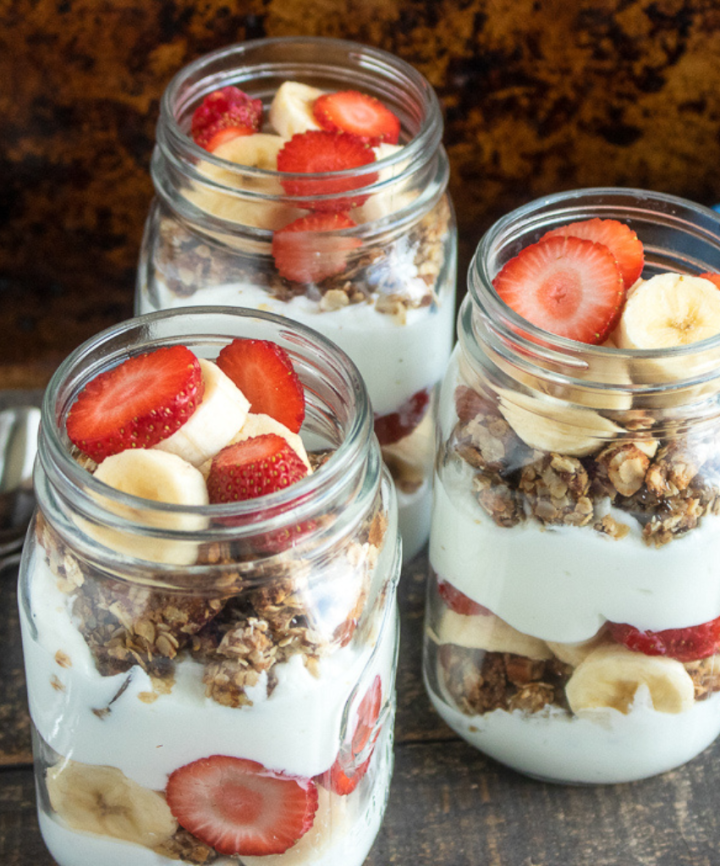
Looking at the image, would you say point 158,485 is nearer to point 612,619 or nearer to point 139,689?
point 139,689

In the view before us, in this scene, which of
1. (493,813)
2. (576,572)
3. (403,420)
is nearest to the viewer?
(576,572)

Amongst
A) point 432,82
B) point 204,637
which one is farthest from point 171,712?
point 432,82

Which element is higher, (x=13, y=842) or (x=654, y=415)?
(x=654, y=415)

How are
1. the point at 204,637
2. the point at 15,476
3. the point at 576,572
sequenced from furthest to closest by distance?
the point at 15,476 < the point at 576,572 < the point at 204,637

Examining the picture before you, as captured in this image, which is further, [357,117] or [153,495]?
[357,117]

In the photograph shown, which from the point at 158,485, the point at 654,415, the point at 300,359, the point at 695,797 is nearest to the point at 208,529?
the point at 158,485

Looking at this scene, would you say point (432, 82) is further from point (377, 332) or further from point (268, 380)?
point (268, 380)

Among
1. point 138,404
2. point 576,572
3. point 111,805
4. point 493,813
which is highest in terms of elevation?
point 138,404

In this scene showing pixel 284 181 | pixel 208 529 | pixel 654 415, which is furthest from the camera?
pixel 284 181
